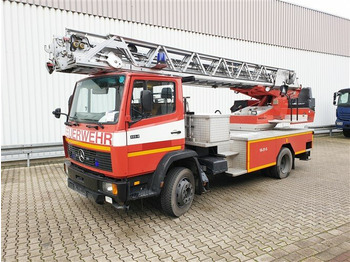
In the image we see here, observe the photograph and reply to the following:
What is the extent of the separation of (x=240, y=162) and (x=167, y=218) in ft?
7.23

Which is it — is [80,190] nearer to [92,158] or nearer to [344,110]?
[92,158]

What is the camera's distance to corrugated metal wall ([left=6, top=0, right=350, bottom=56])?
31.5 ft

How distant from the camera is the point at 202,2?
450 inches

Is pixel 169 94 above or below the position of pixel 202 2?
below

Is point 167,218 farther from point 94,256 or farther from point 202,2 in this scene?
point 202,2

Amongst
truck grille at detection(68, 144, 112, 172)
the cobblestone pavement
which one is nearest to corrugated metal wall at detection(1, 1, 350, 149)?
the cobblestone pavement

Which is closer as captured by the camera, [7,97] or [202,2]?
[7,97]

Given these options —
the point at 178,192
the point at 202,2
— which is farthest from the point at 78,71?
the point at 202,2

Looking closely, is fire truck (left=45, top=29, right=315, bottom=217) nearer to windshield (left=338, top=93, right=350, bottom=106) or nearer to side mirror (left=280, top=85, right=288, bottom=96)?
side mirror (left=280, top=85, right=288, bottom=96)

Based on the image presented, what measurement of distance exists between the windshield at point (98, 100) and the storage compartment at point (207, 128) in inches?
71.7

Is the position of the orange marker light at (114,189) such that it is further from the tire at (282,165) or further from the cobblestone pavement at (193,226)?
the tire at (282,165)

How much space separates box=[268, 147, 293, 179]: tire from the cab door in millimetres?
3331

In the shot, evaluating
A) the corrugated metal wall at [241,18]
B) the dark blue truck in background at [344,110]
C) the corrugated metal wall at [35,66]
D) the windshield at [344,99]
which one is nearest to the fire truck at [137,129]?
the corrugated metal wall at [35,66]

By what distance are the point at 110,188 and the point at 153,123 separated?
121 cm
